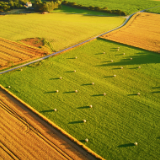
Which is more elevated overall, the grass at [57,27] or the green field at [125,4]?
the green field at [125,4]

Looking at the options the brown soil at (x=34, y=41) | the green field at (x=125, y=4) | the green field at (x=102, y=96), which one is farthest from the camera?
the green field at (x=125, y=4)

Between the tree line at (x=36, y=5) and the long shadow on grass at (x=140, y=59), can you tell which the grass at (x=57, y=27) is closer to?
the tree line at (x=36, y=5)

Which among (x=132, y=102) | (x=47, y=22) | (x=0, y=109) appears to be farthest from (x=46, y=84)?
(x=47, y=22)

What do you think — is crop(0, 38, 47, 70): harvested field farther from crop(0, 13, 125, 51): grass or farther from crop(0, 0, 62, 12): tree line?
crop(0, 0, 62, 12): tree line

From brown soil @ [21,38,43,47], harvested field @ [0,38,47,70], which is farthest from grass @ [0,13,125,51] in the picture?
harvested field @ [0,38,47,70]

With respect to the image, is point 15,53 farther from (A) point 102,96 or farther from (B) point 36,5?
(B) point 36,5

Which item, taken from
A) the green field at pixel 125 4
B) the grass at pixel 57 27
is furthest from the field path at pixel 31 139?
the green field at pixel 125 4

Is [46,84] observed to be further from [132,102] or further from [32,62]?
[132,102]

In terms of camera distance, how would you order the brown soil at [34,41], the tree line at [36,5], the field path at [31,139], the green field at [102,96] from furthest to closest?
the tree line at [36,5] → the brown soil at [34,41] → the green field at [102,96] → the field path at [31,139]
